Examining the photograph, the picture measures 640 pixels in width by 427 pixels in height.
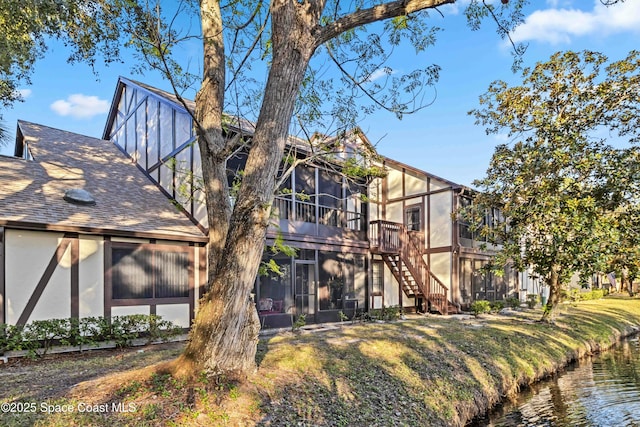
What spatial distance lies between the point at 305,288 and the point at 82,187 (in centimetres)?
723

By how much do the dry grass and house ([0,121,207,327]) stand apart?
5.37ft

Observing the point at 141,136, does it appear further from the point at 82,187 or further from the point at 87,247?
the point at 87,247

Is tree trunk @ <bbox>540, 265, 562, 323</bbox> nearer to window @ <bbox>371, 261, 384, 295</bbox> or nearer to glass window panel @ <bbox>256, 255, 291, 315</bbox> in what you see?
window @ <bbox>371, 261, 384, 295</bbox>

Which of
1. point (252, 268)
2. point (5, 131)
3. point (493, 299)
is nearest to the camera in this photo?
point (252, 268)

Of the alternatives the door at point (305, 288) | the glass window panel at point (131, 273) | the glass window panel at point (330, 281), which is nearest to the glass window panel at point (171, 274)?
the glass window panel at point (131, 273)

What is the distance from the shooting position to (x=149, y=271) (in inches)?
406

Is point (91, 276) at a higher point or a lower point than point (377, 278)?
higher

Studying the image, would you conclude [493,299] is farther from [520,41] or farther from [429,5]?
[429,5]

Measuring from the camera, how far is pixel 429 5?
17.7 feet

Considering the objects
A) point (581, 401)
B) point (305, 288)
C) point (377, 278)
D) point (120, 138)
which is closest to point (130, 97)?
point (120, 138)

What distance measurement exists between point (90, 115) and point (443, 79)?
13469mm

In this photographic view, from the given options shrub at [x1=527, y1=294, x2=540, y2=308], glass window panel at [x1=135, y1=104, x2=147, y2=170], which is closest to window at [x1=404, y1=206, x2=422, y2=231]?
shrub at [x1=527, y1=294, x2=540, y2=308]

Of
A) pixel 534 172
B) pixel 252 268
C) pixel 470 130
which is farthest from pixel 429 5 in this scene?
pixel 470 130

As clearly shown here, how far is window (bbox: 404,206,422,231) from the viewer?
59.7ft
